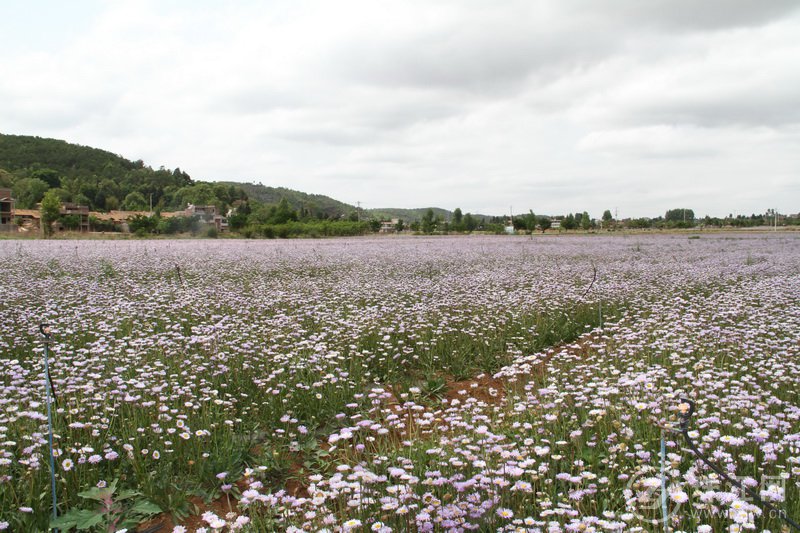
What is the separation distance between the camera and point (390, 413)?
496 cm

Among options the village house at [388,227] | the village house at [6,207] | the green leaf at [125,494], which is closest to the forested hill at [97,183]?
the village house at [388,227]

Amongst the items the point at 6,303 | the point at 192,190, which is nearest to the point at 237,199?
the point at 192,190

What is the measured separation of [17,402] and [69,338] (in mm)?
2530

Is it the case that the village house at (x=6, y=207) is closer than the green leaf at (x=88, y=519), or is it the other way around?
the green leaf at (x=88, y=519)

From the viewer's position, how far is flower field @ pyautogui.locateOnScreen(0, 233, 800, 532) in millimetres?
2957

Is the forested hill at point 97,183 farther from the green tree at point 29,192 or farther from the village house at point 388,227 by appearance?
the village house at point 388,227

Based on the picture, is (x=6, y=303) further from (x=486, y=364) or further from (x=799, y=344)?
(x=799, y=344)

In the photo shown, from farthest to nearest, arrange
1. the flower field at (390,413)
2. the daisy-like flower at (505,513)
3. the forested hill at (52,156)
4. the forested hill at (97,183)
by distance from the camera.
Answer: the forested hill at (52,156) → the forested hill at (97,183) → the flower field at (390,413) → the daisy-like flower at (505,513)

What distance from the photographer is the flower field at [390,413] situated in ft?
9.70

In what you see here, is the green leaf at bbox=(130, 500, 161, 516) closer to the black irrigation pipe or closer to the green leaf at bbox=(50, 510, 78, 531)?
the green leaf at bbox=(50, 510, 78, 531)

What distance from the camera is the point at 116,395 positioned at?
446cm

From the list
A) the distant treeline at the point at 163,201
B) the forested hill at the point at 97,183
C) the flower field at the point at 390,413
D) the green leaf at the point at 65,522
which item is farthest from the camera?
the forested hill at the point at 97,183

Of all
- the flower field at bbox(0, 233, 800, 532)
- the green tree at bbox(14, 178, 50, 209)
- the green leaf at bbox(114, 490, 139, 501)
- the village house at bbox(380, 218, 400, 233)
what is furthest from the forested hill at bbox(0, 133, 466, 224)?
the green leaf at bbox(114, 490, 139, 501)

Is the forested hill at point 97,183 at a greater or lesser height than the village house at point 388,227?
greater
